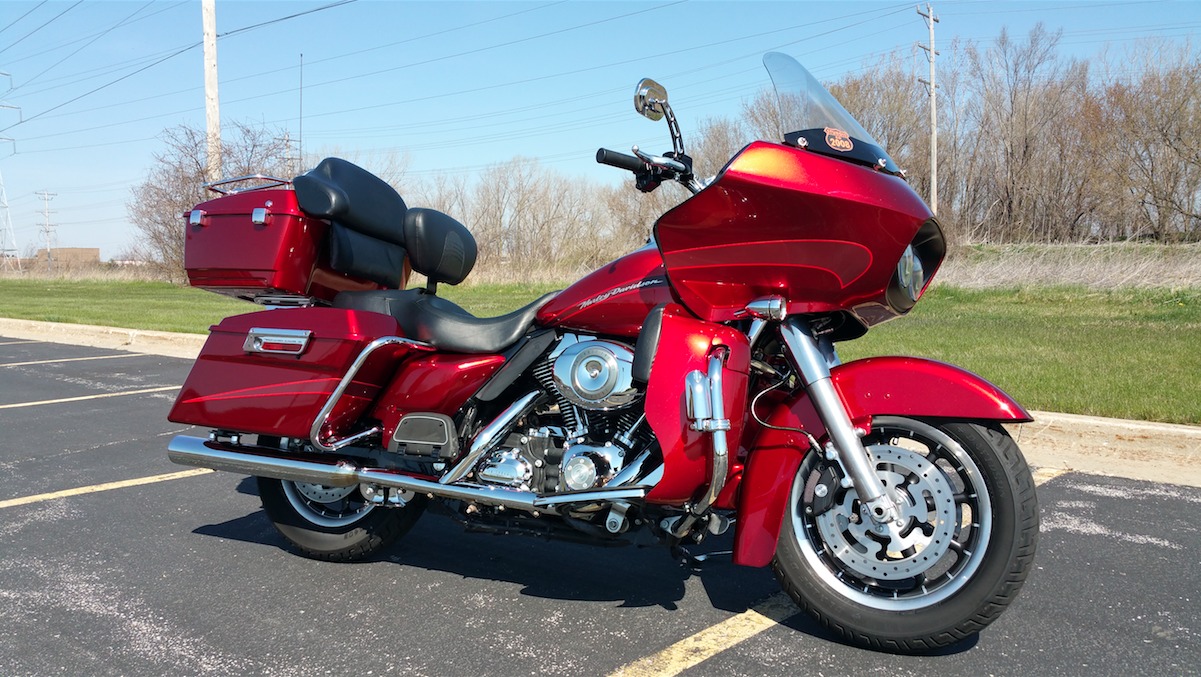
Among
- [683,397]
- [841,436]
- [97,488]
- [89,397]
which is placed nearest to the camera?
[841,436]

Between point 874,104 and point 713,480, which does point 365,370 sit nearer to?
point 713,480

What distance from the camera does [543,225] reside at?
3312 centimetres

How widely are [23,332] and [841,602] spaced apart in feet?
52.4

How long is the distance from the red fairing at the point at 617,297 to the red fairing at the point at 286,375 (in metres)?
0.78

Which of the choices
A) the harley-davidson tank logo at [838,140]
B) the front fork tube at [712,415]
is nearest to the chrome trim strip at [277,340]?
the front fork tube at [712,415]

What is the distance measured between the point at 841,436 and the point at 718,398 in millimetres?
412

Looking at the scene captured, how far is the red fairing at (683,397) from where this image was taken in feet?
10.3

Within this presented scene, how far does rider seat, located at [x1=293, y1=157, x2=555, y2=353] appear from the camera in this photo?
3758 millimetres

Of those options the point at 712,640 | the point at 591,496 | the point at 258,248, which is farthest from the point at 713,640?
the point at 258,248

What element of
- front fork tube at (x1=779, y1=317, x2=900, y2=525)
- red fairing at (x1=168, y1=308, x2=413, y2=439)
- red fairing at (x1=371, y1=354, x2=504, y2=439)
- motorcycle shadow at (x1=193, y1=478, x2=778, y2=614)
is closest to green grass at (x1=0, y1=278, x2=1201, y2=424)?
motorcycle shadow at (x1=193, y1=478, x2=778, y2=614)

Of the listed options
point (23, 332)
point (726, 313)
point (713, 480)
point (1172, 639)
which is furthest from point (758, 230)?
point (23, 332)

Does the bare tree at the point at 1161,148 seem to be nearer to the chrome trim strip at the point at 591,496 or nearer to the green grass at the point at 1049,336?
the green grass at the point at 1049,336

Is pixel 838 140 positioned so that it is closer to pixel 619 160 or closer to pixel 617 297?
pixel 619 160

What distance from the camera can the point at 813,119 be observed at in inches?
124
